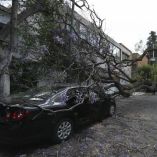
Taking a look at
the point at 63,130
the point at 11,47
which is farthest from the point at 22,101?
the point at 11,47

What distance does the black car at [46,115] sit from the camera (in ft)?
21.7

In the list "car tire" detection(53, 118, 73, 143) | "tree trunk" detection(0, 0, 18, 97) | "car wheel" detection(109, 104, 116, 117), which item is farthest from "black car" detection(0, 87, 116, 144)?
"tree trunk" detection(0, 0, 18, 97)

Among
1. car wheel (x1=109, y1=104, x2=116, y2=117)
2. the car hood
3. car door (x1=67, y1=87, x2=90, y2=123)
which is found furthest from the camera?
car wheel (x1=109, y1=104, x2=116, y2=117)

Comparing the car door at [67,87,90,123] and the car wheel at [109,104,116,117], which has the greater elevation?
the car door at [67,87,90,123]

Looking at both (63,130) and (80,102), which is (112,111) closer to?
(80,102)

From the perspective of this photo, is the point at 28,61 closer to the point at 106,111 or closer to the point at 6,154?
the point at 106,111

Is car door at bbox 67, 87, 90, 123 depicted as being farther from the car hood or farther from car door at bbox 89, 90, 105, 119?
the car hood

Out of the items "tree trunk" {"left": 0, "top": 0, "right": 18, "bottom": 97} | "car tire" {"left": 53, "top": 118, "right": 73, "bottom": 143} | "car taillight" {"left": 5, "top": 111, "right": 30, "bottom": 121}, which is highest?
"tree trunk" {"left": 0, "top": 0, "right": 18, "bottom": 97}

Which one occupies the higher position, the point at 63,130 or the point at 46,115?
the point at 46,115

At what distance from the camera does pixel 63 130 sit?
759 cm

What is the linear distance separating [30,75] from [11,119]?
19.8 feet

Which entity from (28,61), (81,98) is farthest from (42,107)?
(28,61)

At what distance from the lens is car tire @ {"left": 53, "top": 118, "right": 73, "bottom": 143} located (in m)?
7.29

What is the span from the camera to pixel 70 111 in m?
7.93
